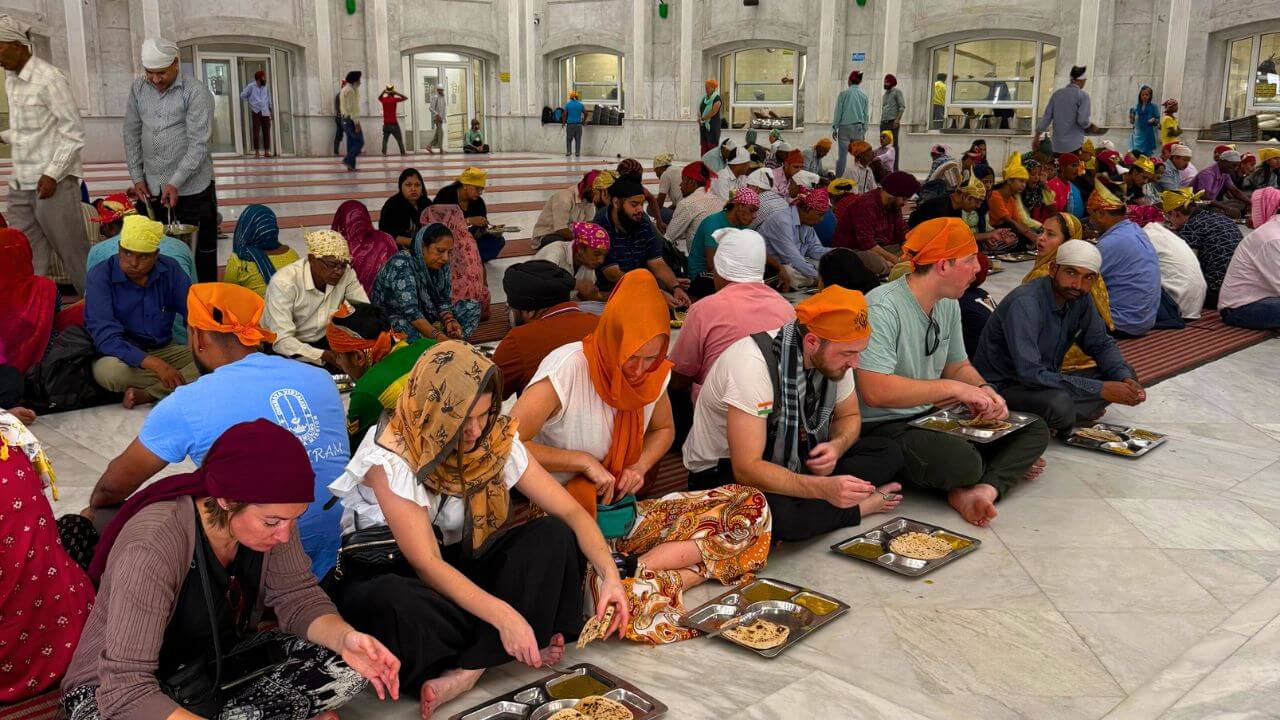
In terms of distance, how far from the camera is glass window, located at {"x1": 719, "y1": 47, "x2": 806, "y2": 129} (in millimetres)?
18594

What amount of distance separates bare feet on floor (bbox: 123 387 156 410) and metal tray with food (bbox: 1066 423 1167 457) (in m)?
3.86

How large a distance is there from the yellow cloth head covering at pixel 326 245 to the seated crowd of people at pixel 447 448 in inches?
0.7

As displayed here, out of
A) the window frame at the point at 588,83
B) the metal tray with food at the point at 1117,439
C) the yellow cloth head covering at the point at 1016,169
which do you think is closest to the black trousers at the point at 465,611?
the metal tray with food at the point at 1117,439

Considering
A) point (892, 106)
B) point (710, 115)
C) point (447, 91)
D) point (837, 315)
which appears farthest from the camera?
point (447, 91)

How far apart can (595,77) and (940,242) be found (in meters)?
18.8

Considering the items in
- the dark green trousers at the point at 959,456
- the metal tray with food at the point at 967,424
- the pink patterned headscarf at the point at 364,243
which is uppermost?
the pink patterned headscarf at the point at 364,243

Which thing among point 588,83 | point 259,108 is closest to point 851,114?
point 588,83

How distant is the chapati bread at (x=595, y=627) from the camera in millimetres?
A: 2504

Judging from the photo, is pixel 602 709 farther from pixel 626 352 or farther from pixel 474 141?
pixel 474 141

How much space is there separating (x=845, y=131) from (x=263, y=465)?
1287 centimetres

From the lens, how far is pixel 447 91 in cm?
2191

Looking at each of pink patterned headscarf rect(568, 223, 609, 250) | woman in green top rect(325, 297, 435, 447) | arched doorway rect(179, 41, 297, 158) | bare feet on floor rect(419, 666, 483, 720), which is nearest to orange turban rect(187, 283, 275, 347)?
woman in green top rect(325, 297, 435, 447)

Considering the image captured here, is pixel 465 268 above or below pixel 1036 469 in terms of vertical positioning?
above

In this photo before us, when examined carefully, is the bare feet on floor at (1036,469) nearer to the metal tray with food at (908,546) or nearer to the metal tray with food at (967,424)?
the metal tray with food at (967,424)
